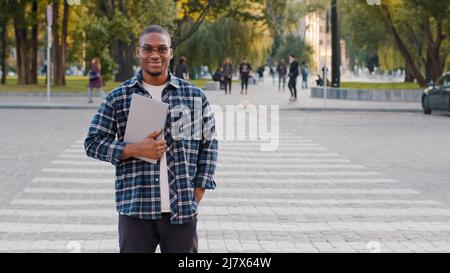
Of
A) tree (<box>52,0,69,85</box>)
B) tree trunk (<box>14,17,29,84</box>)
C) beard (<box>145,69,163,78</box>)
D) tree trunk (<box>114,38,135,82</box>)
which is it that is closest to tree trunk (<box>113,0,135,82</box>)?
tree trunk (<box>114,38,135,82</box>)

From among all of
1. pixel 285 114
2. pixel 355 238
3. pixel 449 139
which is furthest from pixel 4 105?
pixel 355 238

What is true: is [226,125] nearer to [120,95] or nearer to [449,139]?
[449,139]

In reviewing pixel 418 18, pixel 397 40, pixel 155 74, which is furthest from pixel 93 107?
pixel 155 74

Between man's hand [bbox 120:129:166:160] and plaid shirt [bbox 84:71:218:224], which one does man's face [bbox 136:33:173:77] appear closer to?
plaid shirt [bbox 84:71:218:224]

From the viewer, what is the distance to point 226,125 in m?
25.6

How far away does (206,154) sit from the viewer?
5.18 metres

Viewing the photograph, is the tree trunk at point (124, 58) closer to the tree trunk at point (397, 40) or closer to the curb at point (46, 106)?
the tree trunk at point (397, 40)

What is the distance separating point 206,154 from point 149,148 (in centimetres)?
43

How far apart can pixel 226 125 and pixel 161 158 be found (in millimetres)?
20682

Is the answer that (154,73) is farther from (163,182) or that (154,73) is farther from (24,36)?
(24,36)

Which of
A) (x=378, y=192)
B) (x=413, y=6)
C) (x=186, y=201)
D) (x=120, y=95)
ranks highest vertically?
(x=413, y=6)

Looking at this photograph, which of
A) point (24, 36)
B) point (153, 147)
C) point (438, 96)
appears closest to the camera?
point (153, 147)

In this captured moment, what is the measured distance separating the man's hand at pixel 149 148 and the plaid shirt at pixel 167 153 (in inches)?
1.8

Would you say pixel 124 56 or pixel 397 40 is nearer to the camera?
pixel 397 40
